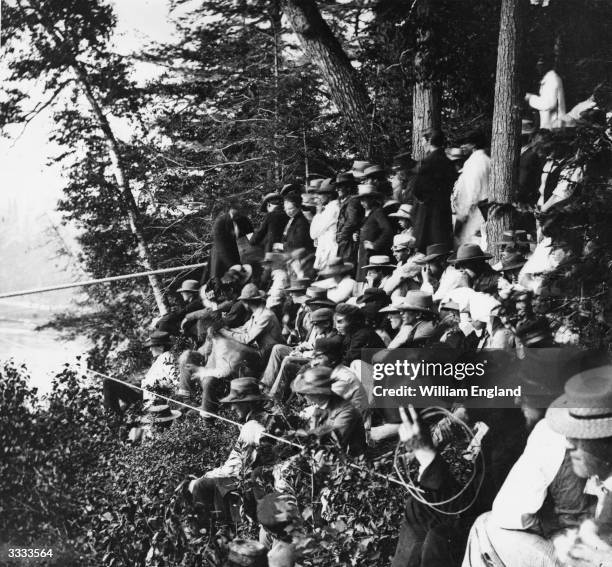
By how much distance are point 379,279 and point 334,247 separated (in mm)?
1238

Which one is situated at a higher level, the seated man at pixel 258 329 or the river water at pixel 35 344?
the seated man at pixel 258 329

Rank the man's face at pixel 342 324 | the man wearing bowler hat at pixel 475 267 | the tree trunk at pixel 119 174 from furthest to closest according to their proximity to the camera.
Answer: the tree trunk at pixel 119 174
the man's face at pixel 342 324
the man wearing bowler hat at pixel 475 267

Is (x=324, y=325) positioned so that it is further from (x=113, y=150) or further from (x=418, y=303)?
(x=113, y=150)

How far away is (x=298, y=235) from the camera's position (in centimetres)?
1018

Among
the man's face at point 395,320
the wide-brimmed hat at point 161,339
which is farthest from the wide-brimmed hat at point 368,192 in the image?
the wide-brimmed hat at point 161,339

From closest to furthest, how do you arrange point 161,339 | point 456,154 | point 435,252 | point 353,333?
point 353,333 → point 435,252 → point 456,154 → point 161,339

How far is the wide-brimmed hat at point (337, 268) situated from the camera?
8.79 meters

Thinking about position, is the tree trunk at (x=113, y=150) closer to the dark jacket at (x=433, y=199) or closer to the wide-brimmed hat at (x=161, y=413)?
the wide-brimmed hat at (x=161, y=413)

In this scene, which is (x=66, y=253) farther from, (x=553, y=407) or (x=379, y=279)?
(x=553, y=407)

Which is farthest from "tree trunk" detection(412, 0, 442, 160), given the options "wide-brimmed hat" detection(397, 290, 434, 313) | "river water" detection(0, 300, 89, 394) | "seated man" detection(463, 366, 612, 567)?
"seated man" detection(463, 366, 612, 567)

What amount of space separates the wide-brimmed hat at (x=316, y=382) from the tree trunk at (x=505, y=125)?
2659mm

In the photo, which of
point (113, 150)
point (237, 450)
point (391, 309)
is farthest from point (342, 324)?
point (113, 150)

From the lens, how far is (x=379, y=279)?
846 centimetres

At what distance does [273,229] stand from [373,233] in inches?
90.4
